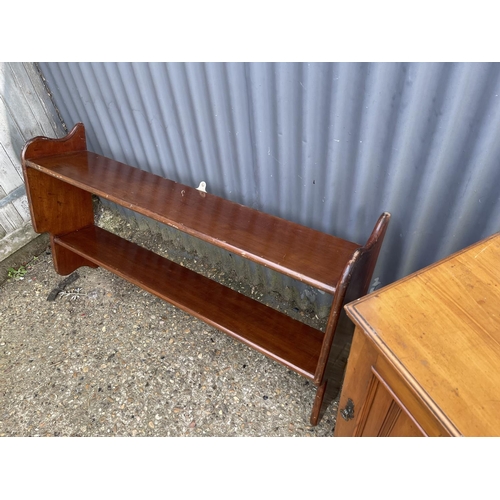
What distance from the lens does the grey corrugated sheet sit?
3.88 feet

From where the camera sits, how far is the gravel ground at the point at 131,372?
178 centimetres

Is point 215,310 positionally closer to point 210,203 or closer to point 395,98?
point 210,203

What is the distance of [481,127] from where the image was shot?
3.73 feet

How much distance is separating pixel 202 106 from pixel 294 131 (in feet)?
1.56

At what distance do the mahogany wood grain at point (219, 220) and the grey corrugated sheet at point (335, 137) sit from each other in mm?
191

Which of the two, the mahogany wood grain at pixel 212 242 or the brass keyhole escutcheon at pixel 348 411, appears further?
the mahogany wood grain at pixel 212 242

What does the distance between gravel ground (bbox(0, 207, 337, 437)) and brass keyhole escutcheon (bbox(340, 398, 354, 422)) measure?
25.4 inches

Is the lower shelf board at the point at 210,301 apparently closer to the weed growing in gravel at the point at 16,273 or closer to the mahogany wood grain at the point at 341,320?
the mahogany wood grain at the point at 341,320

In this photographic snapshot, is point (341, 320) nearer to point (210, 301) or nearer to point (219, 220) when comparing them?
point (219, 220)

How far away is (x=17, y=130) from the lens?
7.63 feet

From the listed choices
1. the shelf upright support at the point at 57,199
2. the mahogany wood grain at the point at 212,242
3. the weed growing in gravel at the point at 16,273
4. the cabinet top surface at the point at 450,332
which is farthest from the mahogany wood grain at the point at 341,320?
the weed growing in gravel at the point at 16,273

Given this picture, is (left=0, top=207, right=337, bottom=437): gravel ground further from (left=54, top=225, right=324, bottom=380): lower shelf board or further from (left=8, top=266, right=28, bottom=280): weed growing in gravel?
(left=54, top=225, right=324, bottom=380): lower shelf board

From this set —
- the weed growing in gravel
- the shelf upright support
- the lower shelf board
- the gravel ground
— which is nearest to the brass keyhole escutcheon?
the lower shelf board

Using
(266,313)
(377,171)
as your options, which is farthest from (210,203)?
(377,171)
